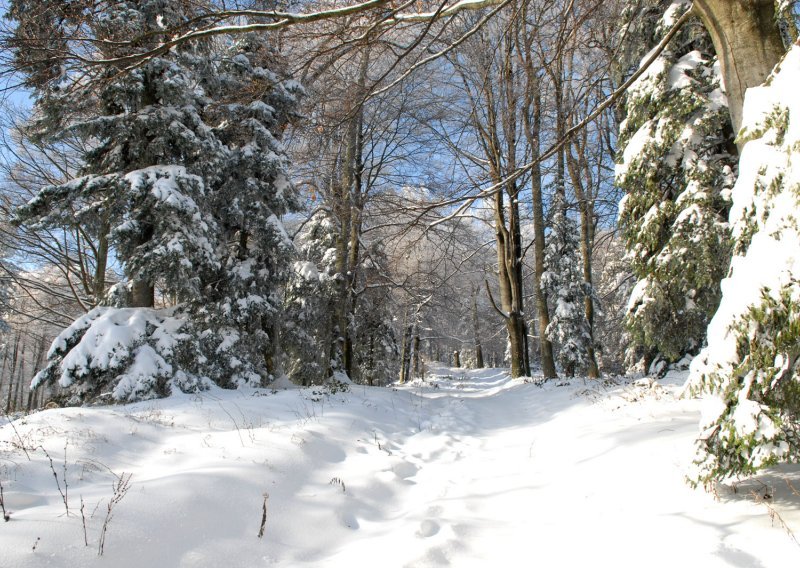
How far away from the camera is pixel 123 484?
2934mm

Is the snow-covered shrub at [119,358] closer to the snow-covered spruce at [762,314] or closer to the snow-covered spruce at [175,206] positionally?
the snow-covered spruce at [175,206]

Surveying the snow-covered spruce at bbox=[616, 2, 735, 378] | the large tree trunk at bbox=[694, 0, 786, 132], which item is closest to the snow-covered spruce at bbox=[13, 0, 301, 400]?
the snow-covered spruce at bbox=[616, 2, 735, 378]

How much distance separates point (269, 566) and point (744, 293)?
3077 mm

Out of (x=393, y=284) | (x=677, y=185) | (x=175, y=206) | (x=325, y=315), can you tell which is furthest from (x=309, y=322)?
(x=677, y=185)

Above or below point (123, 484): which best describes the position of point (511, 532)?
below

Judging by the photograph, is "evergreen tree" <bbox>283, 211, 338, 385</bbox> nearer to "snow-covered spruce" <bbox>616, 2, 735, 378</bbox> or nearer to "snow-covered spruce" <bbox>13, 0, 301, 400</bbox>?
"snow-covered spruce" <bbox>13, 0, 301, 400</bbox>

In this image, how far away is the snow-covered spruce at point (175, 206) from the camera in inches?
319

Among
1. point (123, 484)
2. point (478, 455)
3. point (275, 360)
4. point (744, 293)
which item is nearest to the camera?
point (744, 293)

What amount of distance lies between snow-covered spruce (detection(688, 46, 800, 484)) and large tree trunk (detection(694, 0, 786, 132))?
1.42 ft

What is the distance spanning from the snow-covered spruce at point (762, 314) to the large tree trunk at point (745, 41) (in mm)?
433

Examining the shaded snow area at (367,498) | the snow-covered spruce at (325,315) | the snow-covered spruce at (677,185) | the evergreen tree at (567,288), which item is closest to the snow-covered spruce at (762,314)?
the shaded snow area at (367,498)

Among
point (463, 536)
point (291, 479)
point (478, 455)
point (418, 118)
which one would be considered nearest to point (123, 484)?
point (291, 479)

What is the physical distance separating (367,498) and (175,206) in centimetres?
718

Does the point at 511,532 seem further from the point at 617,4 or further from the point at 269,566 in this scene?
the point at 617,4
